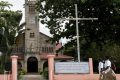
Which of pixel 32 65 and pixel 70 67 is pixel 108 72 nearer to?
pixel 70 67

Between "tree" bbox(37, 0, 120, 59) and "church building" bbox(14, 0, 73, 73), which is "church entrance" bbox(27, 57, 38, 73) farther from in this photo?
"tree" bbox(37, 0, 120, 59)

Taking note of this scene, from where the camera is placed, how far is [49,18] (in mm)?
41906

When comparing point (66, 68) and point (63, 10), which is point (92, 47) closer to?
point (63, 10)

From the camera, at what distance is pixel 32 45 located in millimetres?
57438

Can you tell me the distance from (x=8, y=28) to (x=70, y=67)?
1979cm

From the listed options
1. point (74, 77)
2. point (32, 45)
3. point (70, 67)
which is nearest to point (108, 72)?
point (74, 77)

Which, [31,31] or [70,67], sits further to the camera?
[31,31]

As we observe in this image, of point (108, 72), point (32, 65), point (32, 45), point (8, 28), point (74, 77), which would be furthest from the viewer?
point (32, 65)

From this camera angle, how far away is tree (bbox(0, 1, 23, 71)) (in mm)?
44969

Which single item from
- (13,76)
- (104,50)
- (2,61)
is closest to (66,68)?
(13,76)

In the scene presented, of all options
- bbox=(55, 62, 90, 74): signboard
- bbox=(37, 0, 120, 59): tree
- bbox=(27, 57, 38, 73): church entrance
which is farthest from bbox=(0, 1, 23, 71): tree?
bbox=(55, 62, 90, 74): signboard

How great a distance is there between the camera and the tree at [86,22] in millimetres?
40344

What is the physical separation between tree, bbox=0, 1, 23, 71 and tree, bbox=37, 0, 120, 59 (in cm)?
548

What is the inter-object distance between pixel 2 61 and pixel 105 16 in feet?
38.8
